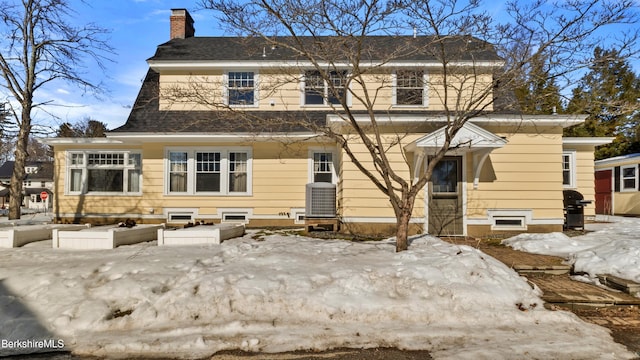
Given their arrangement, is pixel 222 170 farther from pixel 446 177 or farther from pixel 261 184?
pixel 446 177

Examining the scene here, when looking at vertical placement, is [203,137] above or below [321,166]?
above

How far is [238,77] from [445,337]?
12.1 meters

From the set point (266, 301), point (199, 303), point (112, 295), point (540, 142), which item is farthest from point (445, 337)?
point (540, 142)

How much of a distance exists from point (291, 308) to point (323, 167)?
843 centimetres

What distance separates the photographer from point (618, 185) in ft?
63.6

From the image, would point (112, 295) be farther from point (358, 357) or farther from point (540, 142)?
Result: point (540, 142)

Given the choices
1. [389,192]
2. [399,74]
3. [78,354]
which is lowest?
[78,354]

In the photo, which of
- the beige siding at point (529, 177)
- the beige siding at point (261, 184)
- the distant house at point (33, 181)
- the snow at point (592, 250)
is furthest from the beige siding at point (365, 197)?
the distant house at point (33, 181)

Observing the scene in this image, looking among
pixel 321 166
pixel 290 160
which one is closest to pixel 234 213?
pixel 290 160

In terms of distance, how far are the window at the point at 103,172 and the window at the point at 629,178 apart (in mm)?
21618

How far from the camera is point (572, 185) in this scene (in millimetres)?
14867

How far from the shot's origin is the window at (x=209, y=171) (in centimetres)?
1334

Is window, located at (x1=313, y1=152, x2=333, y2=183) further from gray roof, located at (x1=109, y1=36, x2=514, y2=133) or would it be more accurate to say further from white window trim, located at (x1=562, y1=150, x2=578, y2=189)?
white window trim, located at (x1=562, y1=150, x2=578, y2=189)

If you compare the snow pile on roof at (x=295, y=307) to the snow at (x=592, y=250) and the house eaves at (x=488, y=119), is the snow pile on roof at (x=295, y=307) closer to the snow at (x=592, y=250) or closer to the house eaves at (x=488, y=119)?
the snow at (x=592, y=250)
